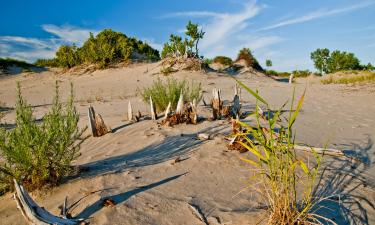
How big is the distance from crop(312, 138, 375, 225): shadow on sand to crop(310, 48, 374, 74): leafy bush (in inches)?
1116

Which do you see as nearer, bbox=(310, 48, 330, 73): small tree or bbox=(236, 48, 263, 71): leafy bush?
bbox=(236, 48, 263, 71): leafy bush

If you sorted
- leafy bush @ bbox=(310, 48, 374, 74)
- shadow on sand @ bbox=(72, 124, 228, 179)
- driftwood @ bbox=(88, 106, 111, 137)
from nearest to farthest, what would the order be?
shadow on sand @ bbox=(72, 124, 228, 179) → driftwood @ bbox=(88, 106, 111, 137) → leafy bush @ bbox=(310, 48, 374, 74)

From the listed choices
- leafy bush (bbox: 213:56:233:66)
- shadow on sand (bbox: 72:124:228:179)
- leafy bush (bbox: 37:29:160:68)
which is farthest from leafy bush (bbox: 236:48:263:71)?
shadow on sand (bbox: 72:124:228:179)

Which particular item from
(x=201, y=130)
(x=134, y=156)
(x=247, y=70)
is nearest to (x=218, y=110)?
(x=201, y=130)

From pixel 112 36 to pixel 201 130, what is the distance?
1428cm

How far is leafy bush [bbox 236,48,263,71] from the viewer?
21000 millimetres

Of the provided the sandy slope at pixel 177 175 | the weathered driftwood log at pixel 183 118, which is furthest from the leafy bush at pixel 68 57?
the weathered driftwood log at pixel 183 118

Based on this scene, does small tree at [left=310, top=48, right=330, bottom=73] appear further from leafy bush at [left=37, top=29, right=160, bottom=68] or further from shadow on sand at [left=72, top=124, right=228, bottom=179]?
shadow on sand at [left=72, top=124, right=228, bottom=179]

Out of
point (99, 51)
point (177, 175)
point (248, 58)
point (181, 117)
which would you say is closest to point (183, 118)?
point (181, 117)

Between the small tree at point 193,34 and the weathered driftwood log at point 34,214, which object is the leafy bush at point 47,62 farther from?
the weathered driftwood log at point 34,214

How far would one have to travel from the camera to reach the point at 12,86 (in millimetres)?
14602

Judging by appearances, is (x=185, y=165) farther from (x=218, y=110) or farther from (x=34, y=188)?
(x=218, y=110)

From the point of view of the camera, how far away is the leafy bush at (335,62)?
29144 millimetres

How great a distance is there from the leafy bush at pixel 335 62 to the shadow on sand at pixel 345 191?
93.0 ft
